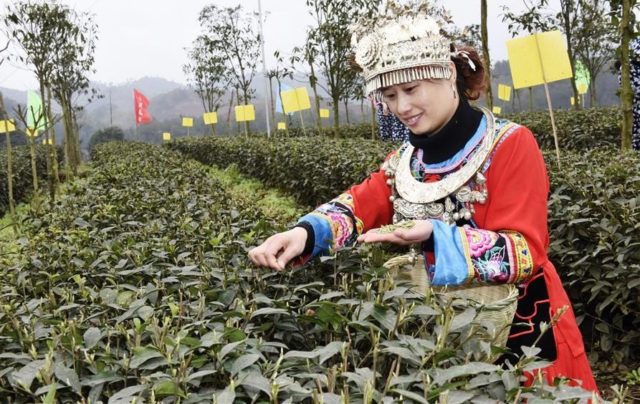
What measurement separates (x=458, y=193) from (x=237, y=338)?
79 cm

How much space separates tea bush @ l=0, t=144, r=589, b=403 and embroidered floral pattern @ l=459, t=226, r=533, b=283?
21 centimetres

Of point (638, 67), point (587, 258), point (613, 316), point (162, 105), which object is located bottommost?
point (613, 316)

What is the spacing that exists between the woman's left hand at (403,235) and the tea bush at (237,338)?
0.28ft

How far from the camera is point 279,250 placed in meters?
1.55

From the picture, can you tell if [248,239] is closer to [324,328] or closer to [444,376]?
[324,328]

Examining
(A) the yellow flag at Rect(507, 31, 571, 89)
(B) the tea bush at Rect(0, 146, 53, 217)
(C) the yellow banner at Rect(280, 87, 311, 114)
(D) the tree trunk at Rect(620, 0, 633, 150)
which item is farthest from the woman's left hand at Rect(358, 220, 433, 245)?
(C) the yellow banner at Rect(280, 87, 311, 114)

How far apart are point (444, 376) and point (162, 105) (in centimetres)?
8147

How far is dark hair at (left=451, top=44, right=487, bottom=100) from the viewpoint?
173 cm

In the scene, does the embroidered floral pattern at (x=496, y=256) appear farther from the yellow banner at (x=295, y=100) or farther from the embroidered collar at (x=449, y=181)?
the yellow banner at (x=295, y=100)

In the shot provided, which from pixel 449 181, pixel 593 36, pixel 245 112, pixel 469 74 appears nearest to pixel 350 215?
pixel 449 181

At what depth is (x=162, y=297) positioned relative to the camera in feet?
4.95

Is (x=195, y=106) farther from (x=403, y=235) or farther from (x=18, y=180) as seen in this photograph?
(x=403, y=235)

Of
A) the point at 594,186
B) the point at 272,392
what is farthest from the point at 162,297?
the point at 594,186

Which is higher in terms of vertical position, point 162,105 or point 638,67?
point 162,105
